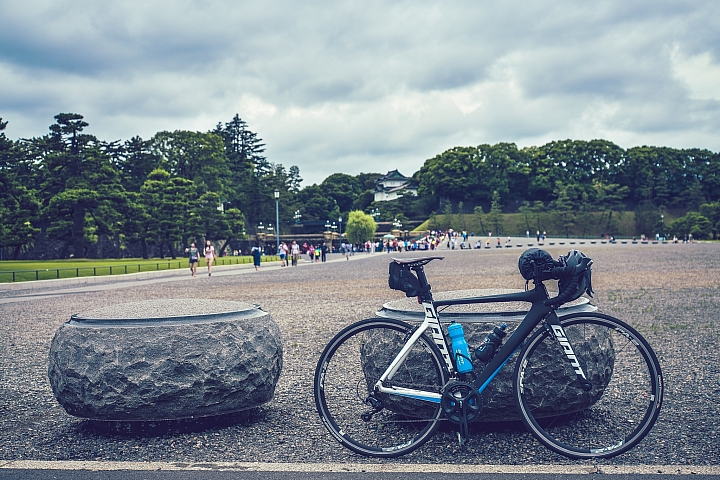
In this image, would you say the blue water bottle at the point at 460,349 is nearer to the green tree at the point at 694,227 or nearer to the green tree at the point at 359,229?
the green tree at the point at 694,227

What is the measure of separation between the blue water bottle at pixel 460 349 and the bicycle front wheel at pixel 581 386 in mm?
293

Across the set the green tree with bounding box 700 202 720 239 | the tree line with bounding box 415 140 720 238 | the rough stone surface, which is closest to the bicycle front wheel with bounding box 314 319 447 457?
the rough stone surface

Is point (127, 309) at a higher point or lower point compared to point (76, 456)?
higher

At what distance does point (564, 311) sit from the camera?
467 cm

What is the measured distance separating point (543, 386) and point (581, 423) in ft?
2.08

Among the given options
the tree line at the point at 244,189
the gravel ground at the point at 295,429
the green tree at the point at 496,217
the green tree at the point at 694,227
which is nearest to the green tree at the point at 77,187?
the tree line at the point at 244,189

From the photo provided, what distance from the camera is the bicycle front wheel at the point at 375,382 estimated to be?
13.9 ft

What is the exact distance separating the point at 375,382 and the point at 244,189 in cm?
9907

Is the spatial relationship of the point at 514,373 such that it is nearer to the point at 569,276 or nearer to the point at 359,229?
the point at 569,276

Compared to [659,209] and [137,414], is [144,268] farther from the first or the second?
[659,209]

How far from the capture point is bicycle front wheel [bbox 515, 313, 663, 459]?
162 inches

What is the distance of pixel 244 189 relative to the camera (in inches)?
4018

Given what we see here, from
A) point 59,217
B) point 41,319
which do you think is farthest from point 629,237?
point 41,319

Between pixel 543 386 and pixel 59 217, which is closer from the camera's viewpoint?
pixel 543 386
